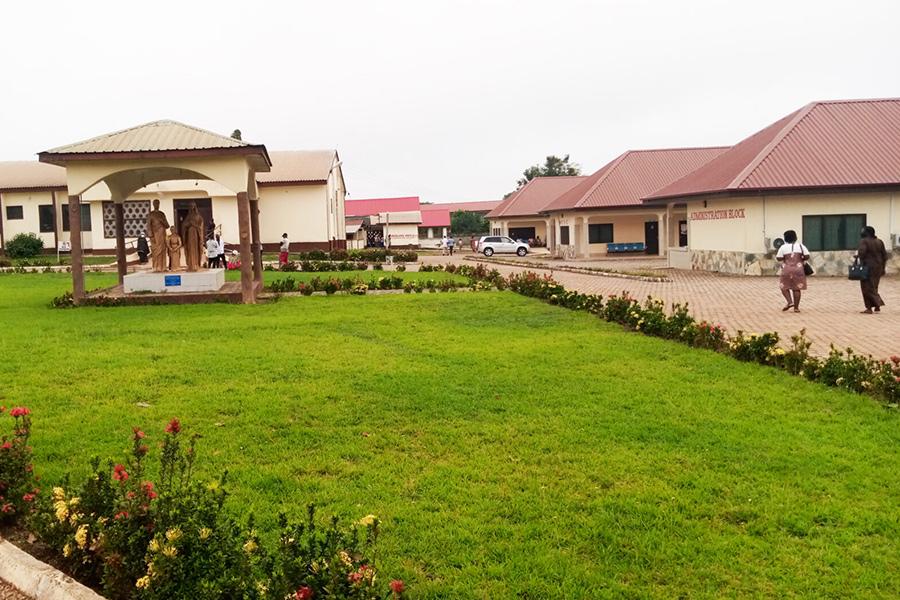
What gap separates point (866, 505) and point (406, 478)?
9.08 ft

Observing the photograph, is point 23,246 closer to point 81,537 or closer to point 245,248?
point 245,248

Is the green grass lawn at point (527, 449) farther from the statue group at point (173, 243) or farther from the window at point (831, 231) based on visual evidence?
the window at point (831, 231)

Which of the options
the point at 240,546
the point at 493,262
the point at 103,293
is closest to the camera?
the point at 240,546

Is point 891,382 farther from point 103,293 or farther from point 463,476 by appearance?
point 103,293

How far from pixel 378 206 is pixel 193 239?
50466 millimetres

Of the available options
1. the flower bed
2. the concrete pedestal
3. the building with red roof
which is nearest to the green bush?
the concrete pedestal

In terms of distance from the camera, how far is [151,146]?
15.8 meters

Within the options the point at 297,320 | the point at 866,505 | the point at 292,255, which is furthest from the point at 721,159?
the point at 866,505

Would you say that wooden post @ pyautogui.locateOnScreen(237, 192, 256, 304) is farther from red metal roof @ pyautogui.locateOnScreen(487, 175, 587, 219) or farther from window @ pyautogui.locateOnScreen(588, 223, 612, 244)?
red metal roof @ pyautogui.locateOnScreen(487, 175, 587, 219)

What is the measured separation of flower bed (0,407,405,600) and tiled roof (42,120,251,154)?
40.7 feet

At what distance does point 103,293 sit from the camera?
1670cm

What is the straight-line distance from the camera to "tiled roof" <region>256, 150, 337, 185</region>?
3800 cm

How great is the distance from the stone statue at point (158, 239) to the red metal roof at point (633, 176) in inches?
905

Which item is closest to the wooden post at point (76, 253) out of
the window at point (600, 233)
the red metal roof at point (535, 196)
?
the window at point (600, 233)
